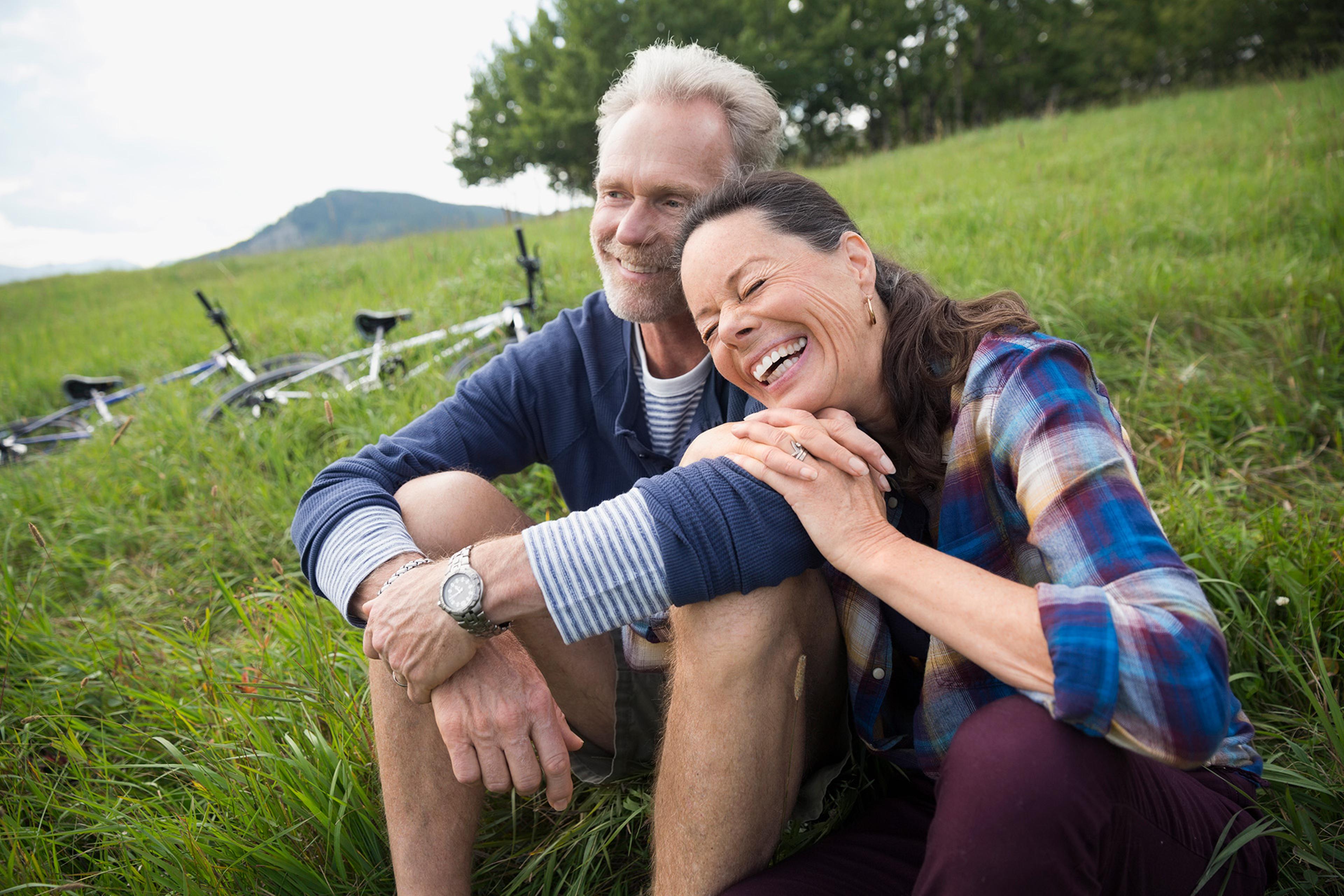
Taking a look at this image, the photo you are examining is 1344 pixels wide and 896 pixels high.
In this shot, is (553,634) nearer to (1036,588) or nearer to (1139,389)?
(1036,588)

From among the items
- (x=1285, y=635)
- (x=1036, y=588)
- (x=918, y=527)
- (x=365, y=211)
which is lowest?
(x=1285, y=635)

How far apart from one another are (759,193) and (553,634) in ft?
3.81

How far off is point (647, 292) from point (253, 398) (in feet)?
11.7

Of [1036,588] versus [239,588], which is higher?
[1036,588]

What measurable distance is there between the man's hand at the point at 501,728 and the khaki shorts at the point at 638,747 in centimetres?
23

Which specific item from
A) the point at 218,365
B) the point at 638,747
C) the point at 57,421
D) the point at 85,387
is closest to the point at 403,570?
the point at 638,747

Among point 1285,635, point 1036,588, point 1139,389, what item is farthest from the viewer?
point 1139,389

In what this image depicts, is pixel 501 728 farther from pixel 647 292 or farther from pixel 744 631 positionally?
pixel 647 292

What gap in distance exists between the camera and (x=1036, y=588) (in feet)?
3.45

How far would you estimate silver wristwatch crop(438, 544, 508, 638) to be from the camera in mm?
1443

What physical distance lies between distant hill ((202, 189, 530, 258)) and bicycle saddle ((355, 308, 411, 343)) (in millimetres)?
4860

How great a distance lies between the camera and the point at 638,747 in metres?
1.81

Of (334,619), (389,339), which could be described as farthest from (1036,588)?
(389,339)

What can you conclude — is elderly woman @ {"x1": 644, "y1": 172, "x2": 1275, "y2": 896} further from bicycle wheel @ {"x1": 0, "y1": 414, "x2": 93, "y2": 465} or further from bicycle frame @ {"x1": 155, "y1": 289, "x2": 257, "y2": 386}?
bicycle wheel @ {"x1": 0, "y1": 414, "x2": 93, "y2": 465}
